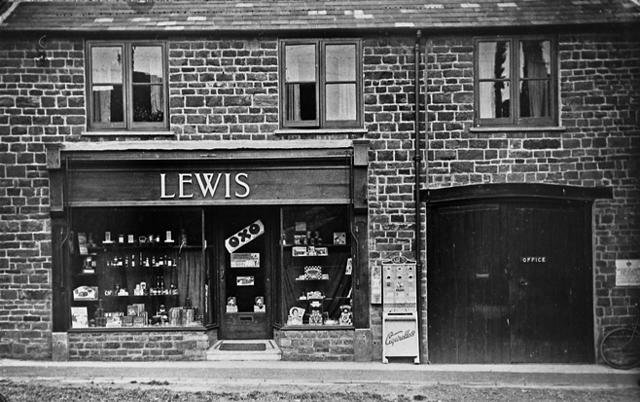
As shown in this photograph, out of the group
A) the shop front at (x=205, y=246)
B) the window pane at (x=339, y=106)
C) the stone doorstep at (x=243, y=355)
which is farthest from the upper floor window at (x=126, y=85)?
the stone doorstep at (x=243, y=355)

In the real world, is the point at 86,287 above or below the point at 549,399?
above

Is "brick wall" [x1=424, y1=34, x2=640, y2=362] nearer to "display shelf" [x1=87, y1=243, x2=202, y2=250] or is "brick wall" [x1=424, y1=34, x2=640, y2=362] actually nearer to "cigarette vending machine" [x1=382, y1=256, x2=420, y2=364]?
"cigarette vending machine" [x1=382, y1=256, x2=420, y2=364]

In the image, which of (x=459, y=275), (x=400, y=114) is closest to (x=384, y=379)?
(x=459, y=275)

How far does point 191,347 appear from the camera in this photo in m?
11.3

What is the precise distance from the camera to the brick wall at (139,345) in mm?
11281

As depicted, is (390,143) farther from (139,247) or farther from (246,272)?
(139,247)

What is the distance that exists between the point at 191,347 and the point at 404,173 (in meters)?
4.83

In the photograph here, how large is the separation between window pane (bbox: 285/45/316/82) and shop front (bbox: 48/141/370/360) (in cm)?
123

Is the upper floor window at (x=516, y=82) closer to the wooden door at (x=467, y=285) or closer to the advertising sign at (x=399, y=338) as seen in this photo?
the wooden door at (x=467, y=285)

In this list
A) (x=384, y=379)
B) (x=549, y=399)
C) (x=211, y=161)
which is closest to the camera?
(x=549, y=399)

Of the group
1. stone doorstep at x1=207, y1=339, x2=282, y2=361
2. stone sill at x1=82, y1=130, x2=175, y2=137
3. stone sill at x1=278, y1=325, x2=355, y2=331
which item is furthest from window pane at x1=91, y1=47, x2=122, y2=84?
stone sill at x1=278, y1=325, x2=355, y2=331

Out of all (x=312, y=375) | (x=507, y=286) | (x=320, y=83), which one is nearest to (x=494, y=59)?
(x=320, y=83)

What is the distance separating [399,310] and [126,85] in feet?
20.4

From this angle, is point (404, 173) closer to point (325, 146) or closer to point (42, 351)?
point (325, 146)
